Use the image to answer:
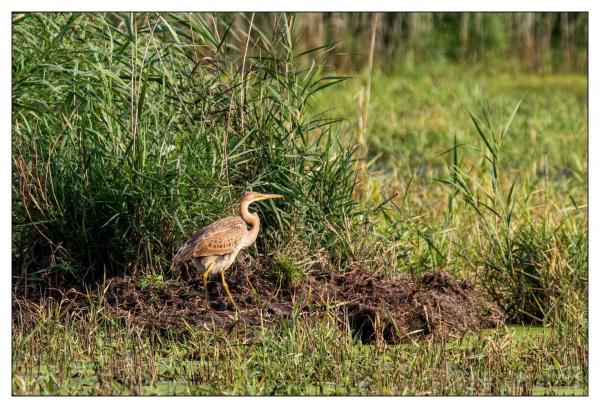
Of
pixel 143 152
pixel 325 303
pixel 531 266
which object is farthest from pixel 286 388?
pixel 531 266

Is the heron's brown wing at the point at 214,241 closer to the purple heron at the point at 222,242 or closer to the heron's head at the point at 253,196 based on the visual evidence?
the purple heron at the point at 222,242

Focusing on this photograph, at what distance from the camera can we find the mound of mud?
22.2 feet

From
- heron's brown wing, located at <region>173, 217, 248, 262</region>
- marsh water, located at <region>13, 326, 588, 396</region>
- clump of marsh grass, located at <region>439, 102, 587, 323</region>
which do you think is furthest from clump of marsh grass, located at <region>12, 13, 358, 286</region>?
marsh water, located at <region>13, 326, 588, 396</region>

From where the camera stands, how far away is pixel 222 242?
22.3ft

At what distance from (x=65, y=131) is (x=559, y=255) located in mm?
3413

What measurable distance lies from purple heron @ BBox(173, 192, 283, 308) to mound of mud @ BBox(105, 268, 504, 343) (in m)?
0.16

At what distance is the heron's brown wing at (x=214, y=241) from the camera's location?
266 inches

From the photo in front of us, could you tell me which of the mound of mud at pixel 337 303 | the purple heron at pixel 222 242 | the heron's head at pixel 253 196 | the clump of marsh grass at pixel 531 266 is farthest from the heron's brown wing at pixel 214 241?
the clump of marsh grass at pixel 531 266

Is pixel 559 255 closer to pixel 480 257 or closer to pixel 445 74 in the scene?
pixel 480 257

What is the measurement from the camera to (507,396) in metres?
5.65

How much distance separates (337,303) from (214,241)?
86cm

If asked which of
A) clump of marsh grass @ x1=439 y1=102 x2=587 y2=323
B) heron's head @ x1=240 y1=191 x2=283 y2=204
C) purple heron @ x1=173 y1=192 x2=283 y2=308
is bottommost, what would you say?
clump of marsh grass @ x1=439 y1=102 x2=587 y2=323

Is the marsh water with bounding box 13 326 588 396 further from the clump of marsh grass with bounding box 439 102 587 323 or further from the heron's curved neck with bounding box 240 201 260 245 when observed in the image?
the clump of marsh grass with bounding box 439 102 587 323

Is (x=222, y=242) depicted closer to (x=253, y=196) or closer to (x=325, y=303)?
(x=253, y=196)
